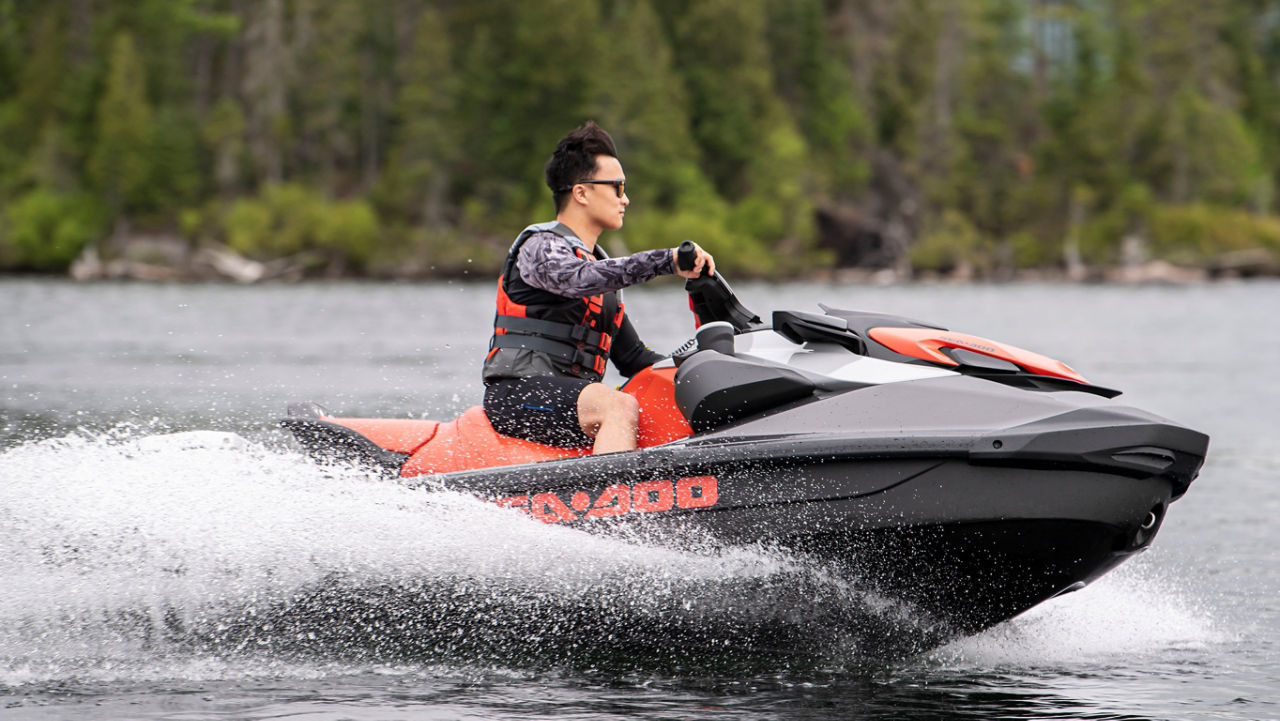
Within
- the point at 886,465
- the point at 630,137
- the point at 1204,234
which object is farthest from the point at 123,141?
the point at 886,465

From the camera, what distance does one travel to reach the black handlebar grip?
4133 mm

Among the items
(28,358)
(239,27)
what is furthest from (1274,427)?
(239,27)

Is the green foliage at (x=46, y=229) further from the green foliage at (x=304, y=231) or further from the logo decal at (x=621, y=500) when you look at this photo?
the logo decal at (x=621, y=500)

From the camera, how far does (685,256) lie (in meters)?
4.15

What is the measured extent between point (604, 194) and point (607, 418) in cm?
73

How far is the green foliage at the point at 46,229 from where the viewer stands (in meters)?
48.5

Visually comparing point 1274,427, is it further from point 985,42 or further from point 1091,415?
point 985,42

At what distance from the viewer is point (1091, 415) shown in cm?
393

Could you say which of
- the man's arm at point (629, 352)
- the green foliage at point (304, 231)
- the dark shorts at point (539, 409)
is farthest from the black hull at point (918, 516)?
the green foliage at point (304, 231)

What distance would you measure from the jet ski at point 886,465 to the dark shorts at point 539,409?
0.15 ft

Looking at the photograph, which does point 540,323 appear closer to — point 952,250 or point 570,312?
A: point 570,312

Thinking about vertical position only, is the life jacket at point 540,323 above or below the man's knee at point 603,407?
above

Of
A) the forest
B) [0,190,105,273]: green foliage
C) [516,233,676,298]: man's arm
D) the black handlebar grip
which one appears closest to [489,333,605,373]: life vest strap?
[516,233,676,298]: man's arm

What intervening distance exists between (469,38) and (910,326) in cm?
5569
